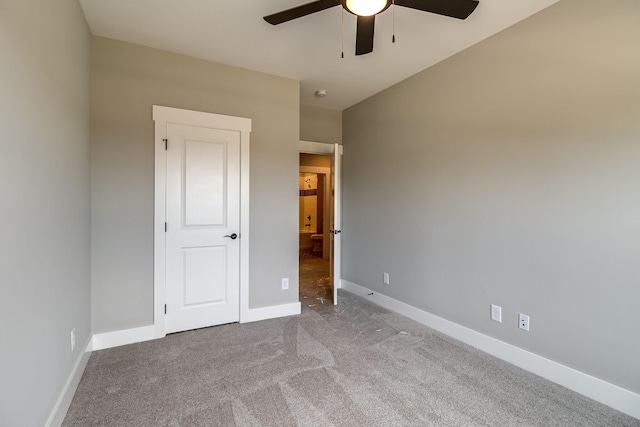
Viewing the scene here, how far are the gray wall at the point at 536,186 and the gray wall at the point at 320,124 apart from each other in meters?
1.16

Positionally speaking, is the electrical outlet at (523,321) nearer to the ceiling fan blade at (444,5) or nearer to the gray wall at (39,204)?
the ceiling fan blade at (444,5)

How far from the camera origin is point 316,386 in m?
1.96

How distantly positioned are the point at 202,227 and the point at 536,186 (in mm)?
2875

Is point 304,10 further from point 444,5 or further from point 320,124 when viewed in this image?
point 320,124

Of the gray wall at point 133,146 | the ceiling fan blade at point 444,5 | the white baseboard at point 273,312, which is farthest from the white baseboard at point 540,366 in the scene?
the ceiling fan blade at point 444,5

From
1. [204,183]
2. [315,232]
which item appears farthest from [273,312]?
[315,232]

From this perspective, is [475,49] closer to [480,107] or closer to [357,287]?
[480,107]

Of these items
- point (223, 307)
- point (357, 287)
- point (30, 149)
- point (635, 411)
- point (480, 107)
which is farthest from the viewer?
point (357, 287)

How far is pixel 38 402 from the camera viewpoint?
1373 millimetres

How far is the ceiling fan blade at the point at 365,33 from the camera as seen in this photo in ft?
5.71

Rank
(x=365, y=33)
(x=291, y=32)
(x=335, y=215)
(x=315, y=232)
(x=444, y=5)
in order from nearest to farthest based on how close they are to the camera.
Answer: (x=444, y=5) < (x=365, y=33) < (x=291, y=32) < (x=335, y=215) < (x=315, y=232)

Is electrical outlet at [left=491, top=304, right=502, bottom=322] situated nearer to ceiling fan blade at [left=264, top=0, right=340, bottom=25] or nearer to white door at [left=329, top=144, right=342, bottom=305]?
white door at [left=329, top=144, right=342, bottom=305]

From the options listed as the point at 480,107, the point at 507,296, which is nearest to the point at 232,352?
the point at 507,296

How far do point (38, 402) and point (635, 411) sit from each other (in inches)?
127
